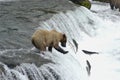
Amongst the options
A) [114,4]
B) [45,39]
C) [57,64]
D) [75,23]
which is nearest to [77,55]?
[57,64]

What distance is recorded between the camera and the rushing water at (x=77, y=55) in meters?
8.98

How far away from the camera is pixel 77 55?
1233 centimetres

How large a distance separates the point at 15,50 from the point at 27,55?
0.57m

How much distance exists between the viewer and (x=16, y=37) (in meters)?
11.9

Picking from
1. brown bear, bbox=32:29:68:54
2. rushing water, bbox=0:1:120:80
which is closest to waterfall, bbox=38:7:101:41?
rushing water, bbox=0:1:120:80

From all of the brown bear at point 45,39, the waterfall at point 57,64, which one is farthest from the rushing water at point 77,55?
the brown bear at point 45,39

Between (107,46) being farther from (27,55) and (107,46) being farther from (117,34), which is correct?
(27,55)

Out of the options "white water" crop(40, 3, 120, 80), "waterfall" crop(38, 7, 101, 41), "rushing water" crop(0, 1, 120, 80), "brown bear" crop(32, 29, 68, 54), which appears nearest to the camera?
"rushing water" crop(0, 1, 120, 80)

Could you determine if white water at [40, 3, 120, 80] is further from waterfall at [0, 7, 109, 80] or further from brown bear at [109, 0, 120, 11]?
brown bear at [109, 0, 120, 11]

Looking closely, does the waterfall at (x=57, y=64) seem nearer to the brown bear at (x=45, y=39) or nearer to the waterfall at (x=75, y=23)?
the waterfall at (x=75, y=23)

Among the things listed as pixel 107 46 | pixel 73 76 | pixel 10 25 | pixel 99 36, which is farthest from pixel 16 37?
pixel 99 36

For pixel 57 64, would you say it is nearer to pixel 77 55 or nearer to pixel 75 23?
pixel 77 55

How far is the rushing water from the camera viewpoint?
8.98 m

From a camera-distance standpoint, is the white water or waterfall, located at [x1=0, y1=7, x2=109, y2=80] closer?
waterfall, located at [x1=0, y1=7, x2=109, y2=80]
